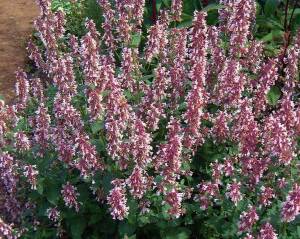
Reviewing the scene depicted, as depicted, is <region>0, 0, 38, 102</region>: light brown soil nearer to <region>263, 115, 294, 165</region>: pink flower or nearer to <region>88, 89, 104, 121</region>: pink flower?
<region>88, 89, 104, 121</region>: pink flower

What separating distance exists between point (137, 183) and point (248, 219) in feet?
2.55

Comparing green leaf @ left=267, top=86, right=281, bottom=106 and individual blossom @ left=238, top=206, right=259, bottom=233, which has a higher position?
green leaf @ left=267, top=86, right=281, bottom=106

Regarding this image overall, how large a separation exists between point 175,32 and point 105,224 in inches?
69.5

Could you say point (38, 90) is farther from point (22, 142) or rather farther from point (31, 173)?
point (31, 173)

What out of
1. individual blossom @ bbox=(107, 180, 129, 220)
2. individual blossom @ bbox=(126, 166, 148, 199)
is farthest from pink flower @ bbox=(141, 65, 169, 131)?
individual blossom @ bbox=(107, 180, 129, 220)

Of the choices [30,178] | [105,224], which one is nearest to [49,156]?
[30,178]

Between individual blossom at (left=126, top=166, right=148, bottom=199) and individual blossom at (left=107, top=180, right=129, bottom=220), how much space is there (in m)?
0.07

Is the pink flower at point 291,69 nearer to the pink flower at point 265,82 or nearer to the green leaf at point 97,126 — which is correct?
the pink flower at point 265,82

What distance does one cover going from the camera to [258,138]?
14.0 feet

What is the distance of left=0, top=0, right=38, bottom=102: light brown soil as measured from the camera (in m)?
7.79

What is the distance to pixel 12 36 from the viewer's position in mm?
8906

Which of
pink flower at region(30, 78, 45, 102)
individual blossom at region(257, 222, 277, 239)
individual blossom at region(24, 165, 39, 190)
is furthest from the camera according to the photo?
pink flower at region(30, 78, 45, 102)

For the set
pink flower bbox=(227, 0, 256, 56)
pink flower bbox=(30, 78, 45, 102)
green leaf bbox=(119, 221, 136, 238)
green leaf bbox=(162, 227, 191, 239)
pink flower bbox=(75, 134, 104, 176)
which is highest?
pink flower bbox=(227, 0, 256, 56)

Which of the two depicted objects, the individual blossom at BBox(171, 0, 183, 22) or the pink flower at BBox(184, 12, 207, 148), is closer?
the pink flower at BBox(184, 12, 207, 148)
